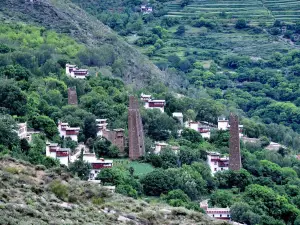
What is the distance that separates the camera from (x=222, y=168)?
172 feet

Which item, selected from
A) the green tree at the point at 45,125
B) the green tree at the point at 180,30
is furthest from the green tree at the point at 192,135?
the green tree at the point at 180,30

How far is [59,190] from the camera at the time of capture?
25.8 meters

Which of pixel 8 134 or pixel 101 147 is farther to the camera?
pixel 101 147

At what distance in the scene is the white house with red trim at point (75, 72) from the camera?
64312 mm

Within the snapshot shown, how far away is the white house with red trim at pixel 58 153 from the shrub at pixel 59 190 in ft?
61.2

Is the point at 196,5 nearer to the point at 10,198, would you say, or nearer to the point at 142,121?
the point at 142,121

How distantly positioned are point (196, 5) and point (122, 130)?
65357 millimetres

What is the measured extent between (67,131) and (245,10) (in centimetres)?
6476

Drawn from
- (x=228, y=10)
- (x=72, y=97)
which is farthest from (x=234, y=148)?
(x=228, y=10)

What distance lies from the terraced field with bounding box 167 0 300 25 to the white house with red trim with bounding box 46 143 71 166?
66.5 meters

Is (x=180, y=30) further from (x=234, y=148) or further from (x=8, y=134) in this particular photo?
(x=8, y=134)

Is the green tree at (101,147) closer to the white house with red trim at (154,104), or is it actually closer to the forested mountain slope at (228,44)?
the white house with red trim at (154,104)

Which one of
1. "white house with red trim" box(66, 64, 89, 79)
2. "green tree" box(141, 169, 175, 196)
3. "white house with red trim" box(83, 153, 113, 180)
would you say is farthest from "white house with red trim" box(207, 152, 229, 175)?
"white house with red trim" box(66, 64, 89, 79)

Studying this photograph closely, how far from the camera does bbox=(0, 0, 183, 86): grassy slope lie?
78.4 meters
